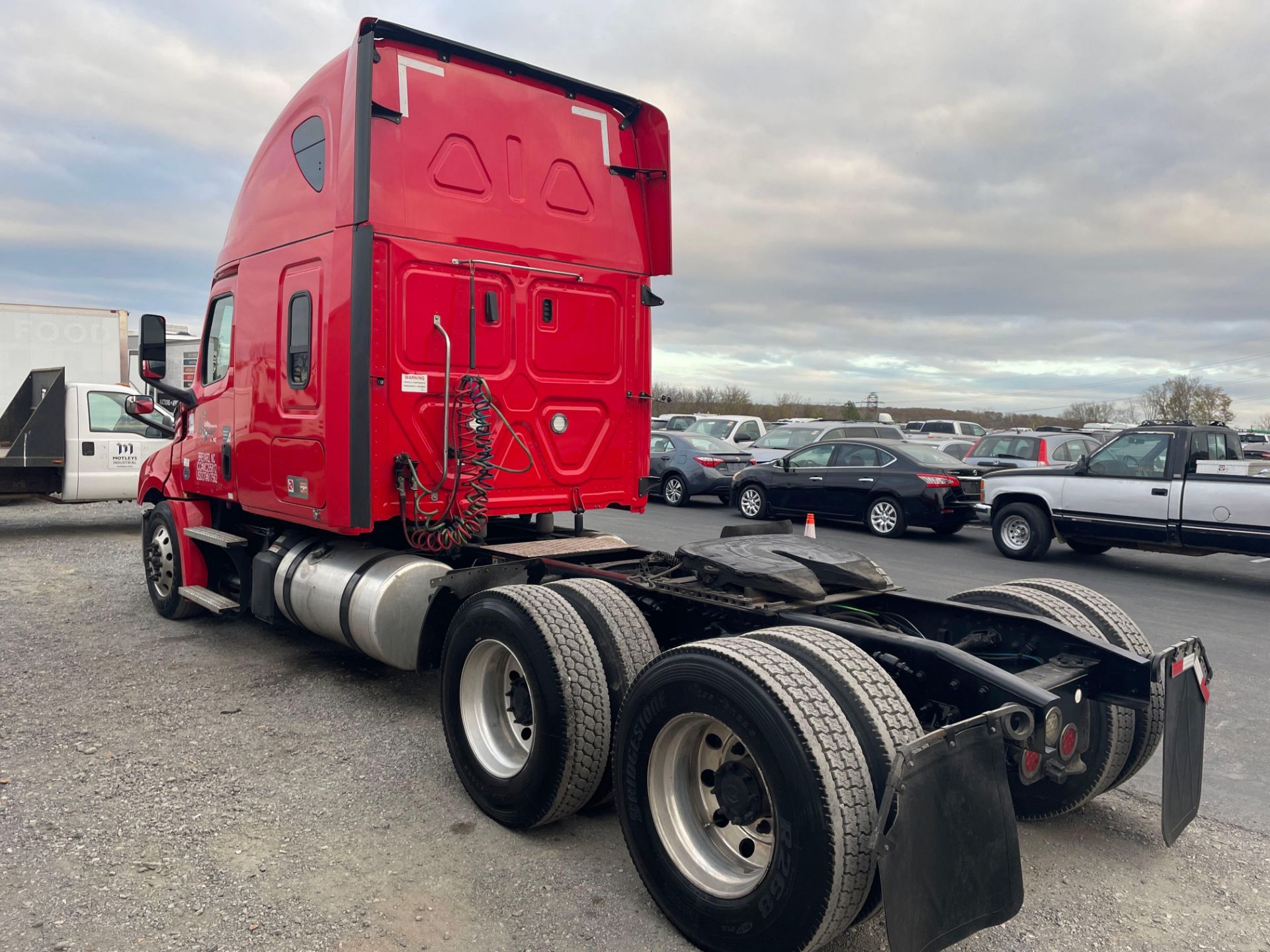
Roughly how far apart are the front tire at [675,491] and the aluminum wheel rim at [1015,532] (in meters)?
6.88

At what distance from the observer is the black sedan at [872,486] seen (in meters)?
13.5

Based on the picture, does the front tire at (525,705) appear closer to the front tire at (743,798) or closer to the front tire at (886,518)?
the front tire at (743,798)

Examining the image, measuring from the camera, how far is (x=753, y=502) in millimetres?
16125

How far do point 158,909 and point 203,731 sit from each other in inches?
71.6

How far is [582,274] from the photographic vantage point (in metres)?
5.56

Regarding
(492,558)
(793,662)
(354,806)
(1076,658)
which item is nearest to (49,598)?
(492,558)

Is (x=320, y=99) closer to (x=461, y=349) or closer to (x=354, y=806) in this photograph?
(x=461, y=349)

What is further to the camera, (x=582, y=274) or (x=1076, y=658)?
(x=582, y=274)

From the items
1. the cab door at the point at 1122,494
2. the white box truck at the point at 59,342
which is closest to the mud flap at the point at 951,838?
the cab door at the point at 1122,494

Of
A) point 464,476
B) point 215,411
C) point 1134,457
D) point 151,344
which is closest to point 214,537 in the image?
point 215,411

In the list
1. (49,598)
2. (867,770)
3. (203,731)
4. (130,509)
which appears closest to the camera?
(867,770)

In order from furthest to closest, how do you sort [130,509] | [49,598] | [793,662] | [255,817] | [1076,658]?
[130,509], [49,598], [255,817], [1076,658], [793,662]

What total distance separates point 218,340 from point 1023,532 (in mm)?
10019

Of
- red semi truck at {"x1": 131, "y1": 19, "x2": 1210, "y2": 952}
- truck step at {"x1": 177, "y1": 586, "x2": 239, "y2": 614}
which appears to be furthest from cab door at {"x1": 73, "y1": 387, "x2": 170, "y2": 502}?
truck step at {"x1": 177, "y1": 586, "x2": 239, "y2": 614}
